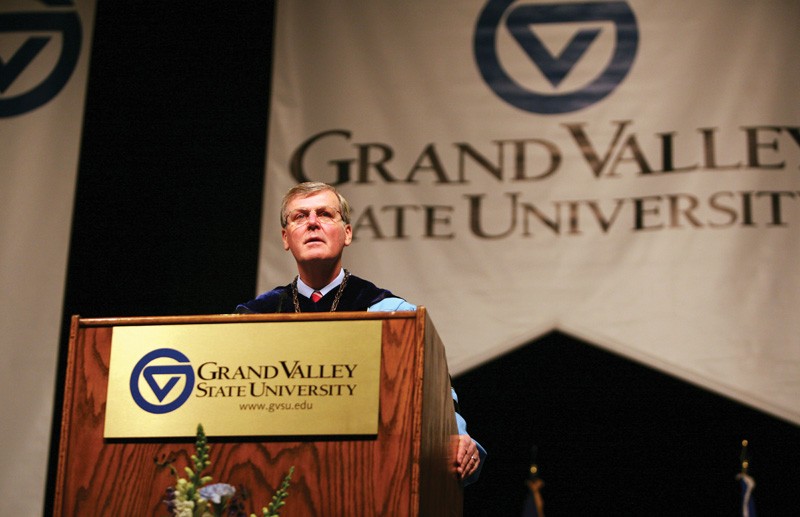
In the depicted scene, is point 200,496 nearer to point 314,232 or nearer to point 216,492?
point 216,492

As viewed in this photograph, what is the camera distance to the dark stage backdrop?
4.36 metres

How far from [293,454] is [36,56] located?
3307mm

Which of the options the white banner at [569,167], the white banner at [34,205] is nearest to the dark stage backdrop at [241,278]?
the white banner at [34,205]

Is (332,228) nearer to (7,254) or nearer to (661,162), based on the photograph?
(661,162)

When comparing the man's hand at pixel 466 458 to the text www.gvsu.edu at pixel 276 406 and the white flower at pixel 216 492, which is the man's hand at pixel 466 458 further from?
the white flower at pixel 216 492

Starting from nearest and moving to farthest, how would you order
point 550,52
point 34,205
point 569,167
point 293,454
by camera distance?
point 293,454 → point 569,167 → point 550,52 → point 34,205

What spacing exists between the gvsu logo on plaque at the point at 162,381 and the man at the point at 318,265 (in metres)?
0.72

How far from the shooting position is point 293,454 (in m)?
1.81

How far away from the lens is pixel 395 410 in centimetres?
179

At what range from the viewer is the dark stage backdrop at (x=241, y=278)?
172 inches

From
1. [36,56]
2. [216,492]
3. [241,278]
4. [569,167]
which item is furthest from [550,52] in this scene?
[216,492]

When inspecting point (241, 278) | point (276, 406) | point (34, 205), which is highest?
point (34, 205)

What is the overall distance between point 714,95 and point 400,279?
130 centimetres

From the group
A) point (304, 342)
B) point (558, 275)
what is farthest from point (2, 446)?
point (304, 342)
